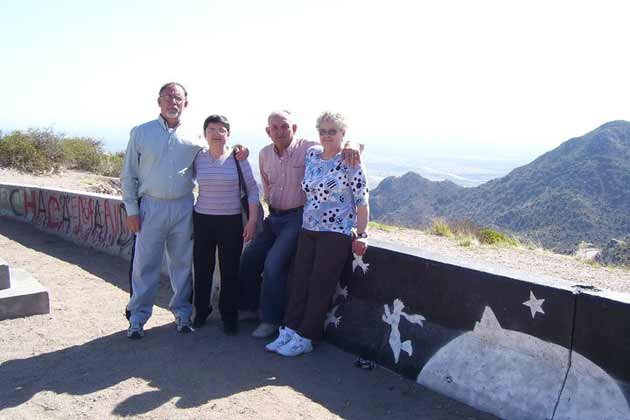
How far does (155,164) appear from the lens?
496 cm

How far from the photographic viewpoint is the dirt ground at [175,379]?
391cm

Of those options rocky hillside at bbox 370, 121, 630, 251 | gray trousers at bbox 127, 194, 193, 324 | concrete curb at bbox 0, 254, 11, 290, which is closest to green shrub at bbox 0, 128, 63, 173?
concrete curb at bbox 0, 254, 11, 290

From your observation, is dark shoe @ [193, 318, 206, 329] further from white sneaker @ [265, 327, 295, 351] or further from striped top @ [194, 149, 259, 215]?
striped top @ [194, 149, 259, 215]

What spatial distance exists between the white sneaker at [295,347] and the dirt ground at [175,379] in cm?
7

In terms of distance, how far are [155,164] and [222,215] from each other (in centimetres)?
68

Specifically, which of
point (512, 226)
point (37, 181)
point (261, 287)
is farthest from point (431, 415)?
point (512, 226)

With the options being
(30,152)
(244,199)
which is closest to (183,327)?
(244,199)

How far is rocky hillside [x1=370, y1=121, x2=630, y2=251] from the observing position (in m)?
39.5

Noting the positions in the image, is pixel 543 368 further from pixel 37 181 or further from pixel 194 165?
pixel 37 181

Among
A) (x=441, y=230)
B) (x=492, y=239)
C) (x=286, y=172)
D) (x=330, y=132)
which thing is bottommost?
(x=492, y=239)

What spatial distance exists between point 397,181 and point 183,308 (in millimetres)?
61719

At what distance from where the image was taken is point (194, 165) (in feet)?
16.9

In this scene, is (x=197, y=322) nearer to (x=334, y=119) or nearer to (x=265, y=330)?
(x=265, y=330)

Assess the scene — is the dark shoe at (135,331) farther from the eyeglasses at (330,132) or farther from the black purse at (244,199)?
the eyeglasses at (330,132)
